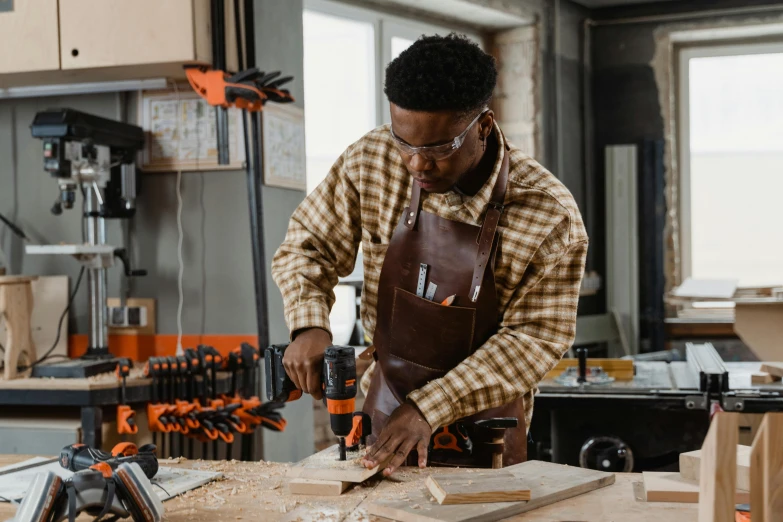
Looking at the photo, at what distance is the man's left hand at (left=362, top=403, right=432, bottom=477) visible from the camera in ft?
5.69

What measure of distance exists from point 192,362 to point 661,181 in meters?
4.14

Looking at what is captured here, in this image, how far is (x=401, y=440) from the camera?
1.79 meters

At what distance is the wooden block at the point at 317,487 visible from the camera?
1641mm

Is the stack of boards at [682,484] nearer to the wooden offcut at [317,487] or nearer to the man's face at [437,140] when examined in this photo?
the wooden offcut at [317,487]

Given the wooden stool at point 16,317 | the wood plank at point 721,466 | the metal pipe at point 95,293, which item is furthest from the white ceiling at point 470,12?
the wood plank at point 721,466

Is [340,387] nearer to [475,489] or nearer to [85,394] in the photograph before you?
[475,489]

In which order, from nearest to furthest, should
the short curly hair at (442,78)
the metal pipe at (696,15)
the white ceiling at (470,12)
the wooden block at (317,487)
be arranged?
the wooden block at (317,487), the short curly hair at (442,78), the white ceiling at (470,12), the metal pipe at (696,15)

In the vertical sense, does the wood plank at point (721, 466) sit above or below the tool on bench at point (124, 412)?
above

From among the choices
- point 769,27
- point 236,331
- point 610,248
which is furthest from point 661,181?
point 236,331

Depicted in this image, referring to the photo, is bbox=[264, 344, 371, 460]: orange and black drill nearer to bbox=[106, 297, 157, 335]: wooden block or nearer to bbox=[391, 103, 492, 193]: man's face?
bbox=[391, 103, 492, 193]: man's face

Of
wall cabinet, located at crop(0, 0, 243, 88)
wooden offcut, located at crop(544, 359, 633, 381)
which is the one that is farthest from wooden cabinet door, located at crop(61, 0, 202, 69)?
wooden offcut, located at crop(544, 359, 633, 381)

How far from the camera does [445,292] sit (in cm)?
205

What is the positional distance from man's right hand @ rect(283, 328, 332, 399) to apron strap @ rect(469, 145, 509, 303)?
369 millimetres

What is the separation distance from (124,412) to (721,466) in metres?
2.14
